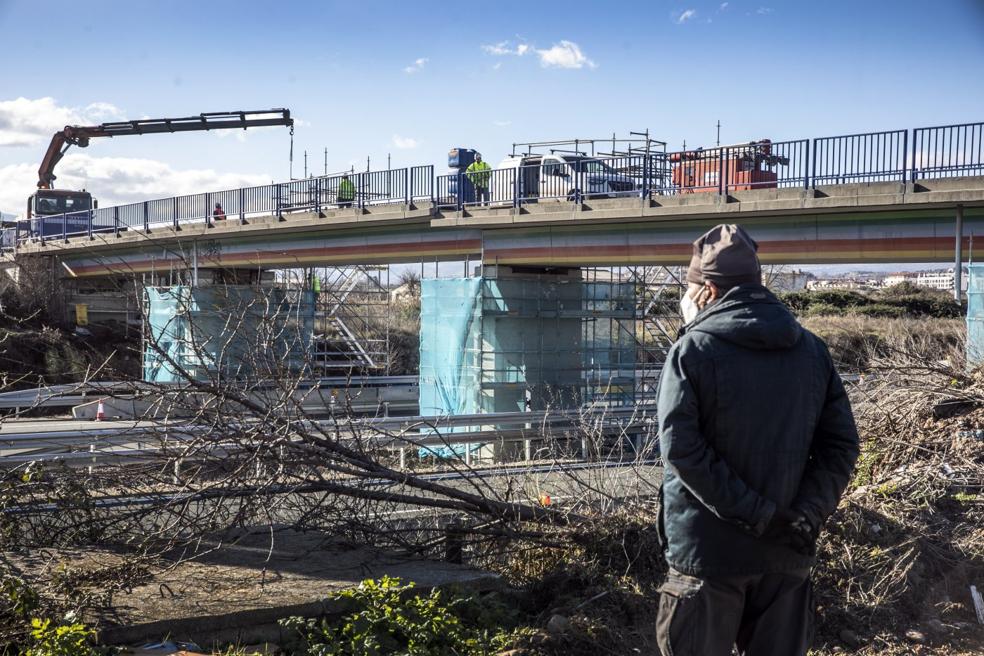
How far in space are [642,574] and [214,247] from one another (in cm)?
2771

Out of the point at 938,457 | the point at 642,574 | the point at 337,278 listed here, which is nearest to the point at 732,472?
the point at 642,574

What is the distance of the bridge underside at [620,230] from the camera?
15484 millimetres

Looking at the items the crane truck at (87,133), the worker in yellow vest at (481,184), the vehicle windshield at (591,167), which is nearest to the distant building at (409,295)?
the crane truck at (87,133)

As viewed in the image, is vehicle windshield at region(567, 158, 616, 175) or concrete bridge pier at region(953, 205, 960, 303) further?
vehicle windshield at region(567, 158, 616, 175)

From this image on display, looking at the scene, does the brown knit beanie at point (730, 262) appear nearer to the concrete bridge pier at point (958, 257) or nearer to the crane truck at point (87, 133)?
the concrete bridge pier at point (958, 257)

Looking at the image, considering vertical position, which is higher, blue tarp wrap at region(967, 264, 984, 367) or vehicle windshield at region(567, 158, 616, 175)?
vehicle windshield at region(567, 158, 616, 175)

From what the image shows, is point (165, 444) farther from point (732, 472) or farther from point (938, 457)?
point (938, 457)

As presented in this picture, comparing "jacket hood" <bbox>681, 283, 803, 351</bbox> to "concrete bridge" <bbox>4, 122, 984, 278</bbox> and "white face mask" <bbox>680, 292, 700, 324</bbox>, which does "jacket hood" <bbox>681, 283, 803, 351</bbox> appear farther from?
"concrete bridge" <bbox>4, 122, 984, 278</bbox>

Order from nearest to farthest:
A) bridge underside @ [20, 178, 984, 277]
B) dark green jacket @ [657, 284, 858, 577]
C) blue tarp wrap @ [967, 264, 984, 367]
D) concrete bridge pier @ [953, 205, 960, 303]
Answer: dark green jacket @ [657, 284, 858, 577] < concrete bridge pier @ [953, 205, 960, 303] < blue tarp wrap @ [967, 264, 984, 367] < bridge underside @ [20, 178, 984, 277]

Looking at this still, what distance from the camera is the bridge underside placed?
50.8 feet

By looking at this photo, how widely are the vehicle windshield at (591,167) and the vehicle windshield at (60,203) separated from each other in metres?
34.5

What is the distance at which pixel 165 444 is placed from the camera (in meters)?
5.06

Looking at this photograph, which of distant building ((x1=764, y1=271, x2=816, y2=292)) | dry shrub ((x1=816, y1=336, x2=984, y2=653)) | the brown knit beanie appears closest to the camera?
the brown knit beanie

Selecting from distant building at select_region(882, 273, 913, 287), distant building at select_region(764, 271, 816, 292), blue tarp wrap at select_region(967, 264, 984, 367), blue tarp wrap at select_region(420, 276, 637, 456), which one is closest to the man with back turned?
blue tarp wrap at select_region(967, 264, 984, 367)
